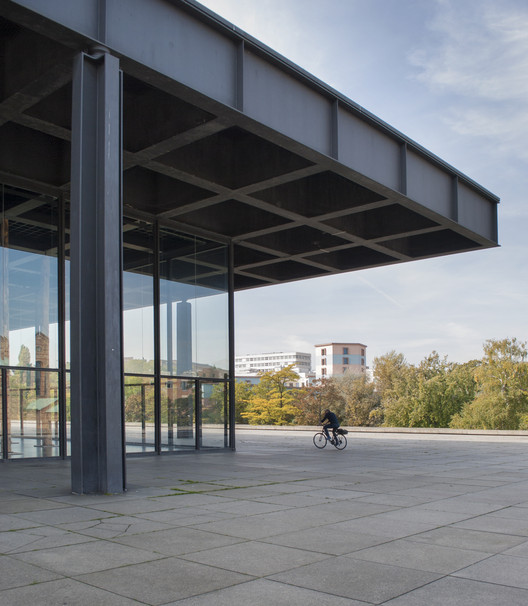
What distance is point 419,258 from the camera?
2473cm

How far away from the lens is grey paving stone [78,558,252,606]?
4883 millimetres

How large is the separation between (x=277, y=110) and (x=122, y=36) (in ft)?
13.3

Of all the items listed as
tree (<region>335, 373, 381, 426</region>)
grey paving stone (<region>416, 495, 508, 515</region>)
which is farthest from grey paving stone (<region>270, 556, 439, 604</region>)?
tree (<region>335, 373, 381, 426</region>)

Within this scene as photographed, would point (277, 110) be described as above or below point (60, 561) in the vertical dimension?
above

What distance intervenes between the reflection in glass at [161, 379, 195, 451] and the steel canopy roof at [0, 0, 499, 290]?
210 inches

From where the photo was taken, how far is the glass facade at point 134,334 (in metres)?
17.1

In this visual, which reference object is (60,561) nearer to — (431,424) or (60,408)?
(60,408)

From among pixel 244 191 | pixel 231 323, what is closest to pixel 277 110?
pixel 244 191

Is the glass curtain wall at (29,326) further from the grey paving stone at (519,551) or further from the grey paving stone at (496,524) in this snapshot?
the grey paving stone at (519,551)

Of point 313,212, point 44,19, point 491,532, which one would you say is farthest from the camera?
point 313,212

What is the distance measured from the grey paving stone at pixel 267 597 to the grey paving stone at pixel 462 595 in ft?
1.45

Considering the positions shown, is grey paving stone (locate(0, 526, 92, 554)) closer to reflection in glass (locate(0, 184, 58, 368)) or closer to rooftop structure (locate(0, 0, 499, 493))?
rooftop structure (locate(0, 0, 499, 493))

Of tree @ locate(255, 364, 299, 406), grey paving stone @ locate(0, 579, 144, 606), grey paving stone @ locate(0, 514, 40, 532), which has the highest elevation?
grey paving stone @ locate(0, 579, 144, 606)

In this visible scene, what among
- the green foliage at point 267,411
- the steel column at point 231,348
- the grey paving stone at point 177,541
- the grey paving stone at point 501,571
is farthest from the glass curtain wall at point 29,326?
the green foliage at point 267,411
